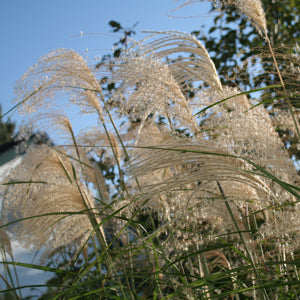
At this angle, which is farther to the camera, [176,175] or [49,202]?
[49,202]

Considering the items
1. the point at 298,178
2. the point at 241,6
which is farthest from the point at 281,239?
the point at 241,6

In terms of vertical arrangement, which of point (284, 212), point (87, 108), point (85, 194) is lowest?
point (284, 212)

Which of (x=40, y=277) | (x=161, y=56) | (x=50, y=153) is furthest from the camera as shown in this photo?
(x=40, y=277)

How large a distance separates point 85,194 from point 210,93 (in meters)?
0.85

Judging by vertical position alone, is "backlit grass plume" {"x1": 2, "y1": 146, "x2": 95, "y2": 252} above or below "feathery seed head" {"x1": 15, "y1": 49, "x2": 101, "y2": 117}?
below

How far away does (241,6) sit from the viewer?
1766mm

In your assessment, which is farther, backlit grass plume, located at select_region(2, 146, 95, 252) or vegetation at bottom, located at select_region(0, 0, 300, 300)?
backlit grass plume, located at select_region(2, 146, 95, 252)

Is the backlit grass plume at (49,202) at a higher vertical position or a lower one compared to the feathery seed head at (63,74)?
lower

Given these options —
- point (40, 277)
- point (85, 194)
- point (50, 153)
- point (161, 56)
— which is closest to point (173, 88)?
point (161, 56)

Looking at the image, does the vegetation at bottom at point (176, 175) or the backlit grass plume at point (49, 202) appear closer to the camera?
the vegetation at bottom at point (176, 175)

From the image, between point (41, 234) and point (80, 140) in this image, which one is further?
point (80, 140)

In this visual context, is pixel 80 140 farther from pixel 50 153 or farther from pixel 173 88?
pixel 173 88

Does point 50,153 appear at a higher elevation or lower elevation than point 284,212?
higher

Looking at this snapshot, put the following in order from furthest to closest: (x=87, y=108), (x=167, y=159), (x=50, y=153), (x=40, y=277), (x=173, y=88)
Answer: (x=40, y=277) → (x=87, y=108) → (x=50, y=153) → (x=173, y=88) → (x=167, y=159)
